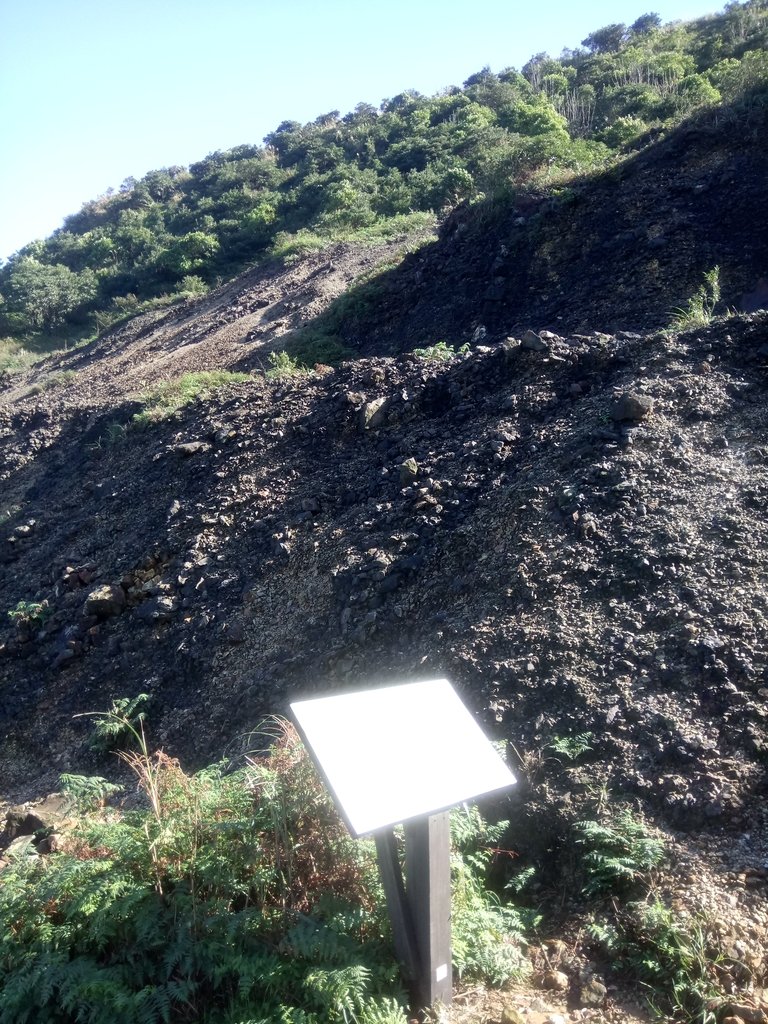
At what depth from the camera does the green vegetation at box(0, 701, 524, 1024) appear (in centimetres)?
225

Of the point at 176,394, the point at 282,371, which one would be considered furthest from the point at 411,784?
the point at 176,394

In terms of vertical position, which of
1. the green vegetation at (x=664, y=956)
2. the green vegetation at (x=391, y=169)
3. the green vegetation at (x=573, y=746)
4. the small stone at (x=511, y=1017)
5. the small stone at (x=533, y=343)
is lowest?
the green vegetation at (x=664, y=956)

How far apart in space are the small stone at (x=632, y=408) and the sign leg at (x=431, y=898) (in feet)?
12.0

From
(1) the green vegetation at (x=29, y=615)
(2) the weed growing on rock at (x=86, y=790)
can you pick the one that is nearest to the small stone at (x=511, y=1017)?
(2) the weed growing on rock at (x=86, y=790)

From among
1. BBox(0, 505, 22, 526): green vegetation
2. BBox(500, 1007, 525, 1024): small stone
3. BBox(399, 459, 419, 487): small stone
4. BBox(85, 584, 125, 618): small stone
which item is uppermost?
BBox(0, 505, 22, 526): green vegetation

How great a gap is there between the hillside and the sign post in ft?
2.00

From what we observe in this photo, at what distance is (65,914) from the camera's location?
2500mm

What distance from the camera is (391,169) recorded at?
27.9 meters

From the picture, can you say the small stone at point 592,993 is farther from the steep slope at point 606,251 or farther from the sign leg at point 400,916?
the steep slope at point 606,251

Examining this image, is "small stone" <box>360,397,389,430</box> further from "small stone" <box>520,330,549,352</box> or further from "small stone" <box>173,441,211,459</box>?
"small stone" <box>173,441,211,459</box>

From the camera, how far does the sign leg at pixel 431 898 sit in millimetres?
2191

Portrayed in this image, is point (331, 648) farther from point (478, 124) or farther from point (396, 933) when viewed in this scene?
point (478, 124)

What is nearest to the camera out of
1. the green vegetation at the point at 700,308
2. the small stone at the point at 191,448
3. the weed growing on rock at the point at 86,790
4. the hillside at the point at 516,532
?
the hillside at the point at 516,532

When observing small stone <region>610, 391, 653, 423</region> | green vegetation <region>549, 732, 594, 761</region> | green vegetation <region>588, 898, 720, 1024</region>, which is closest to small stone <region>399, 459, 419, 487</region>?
small stone <region>610, 391, 653, 423</region>
